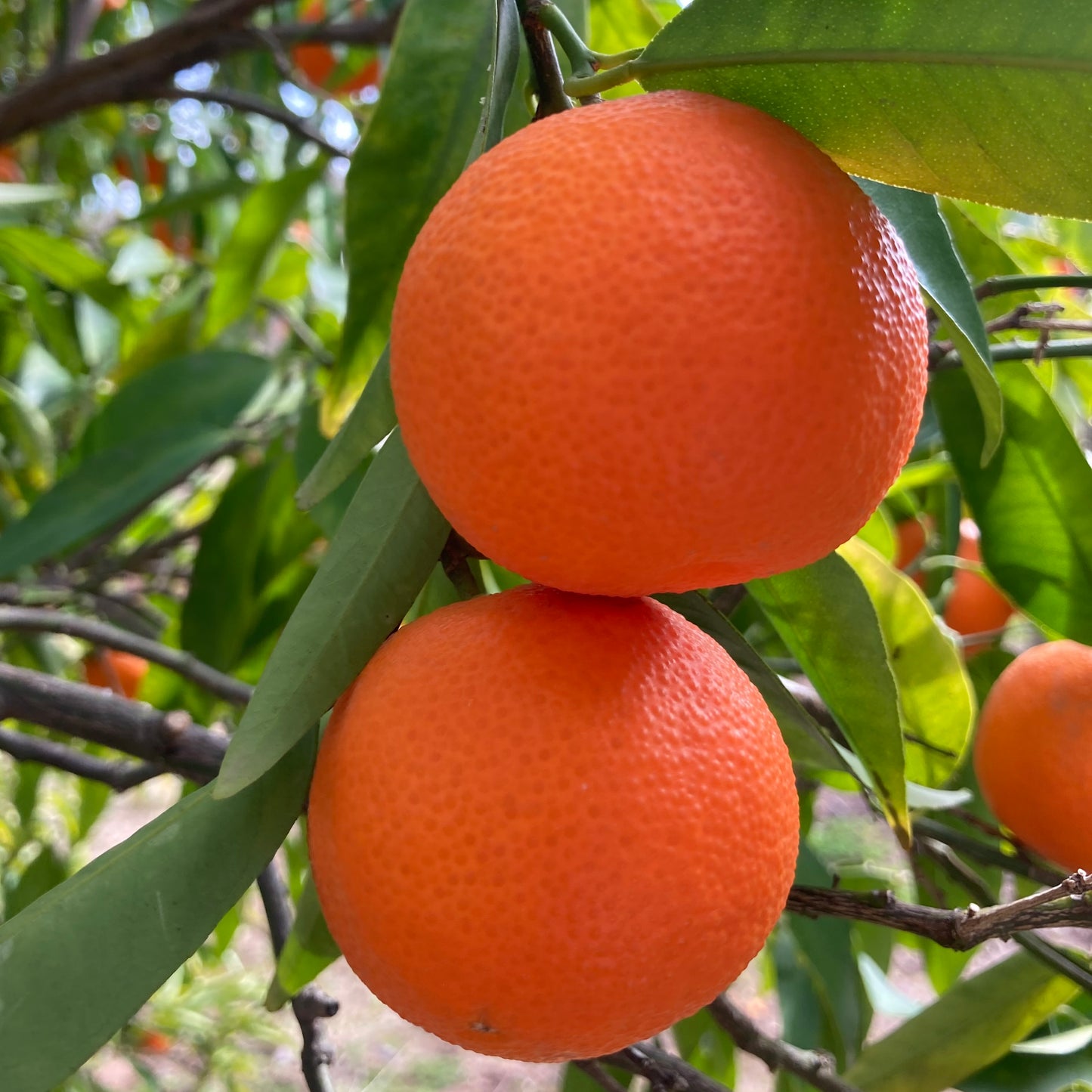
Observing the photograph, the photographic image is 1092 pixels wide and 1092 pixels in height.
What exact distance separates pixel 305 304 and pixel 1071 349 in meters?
1.20

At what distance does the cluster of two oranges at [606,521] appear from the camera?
0.33 metres

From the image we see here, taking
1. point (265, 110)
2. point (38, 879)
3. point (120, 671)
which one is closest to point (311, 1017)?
point (38, 879)

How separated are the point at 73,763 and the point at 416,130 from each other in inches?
20.6

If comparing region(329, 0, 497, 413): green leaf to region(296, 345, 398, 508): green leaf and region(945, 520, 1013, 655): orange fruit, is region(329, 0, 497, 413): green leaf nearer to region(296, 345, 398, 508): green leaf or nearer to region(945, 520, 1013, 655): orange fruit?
region(296, 345, 398, 508): green leaf

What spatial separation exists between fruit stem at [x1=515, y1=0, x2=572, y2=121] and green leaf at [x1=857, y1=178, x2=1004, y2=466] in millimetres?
144

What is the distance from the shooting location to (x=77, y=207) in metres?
1.96

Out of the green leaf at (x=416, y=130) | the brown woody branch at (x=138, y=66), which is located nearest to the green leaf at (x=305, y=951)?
the green leaf at (x=416, y=130)

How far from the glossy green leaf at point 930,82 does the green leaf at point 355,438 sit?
0.19 m

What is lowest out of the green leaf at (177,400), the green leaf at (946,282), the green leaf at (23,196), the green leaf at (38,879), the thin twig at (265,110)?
the green leaf at (38,879)

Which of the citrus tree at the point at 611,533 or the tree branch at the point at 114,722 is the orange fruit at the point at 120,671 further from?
the citrus tree at the point at 611,533

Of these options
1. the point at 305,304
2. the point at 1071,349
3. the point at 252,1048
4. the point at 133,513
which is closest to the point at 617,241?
the point at 1071,349

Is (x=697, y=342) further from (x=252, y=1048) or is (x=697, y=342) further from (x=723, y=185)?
(x=252, y=1048)

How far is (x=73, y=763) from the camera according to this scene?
750 mm

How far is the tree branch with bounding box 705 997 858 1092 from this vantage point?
583mm
